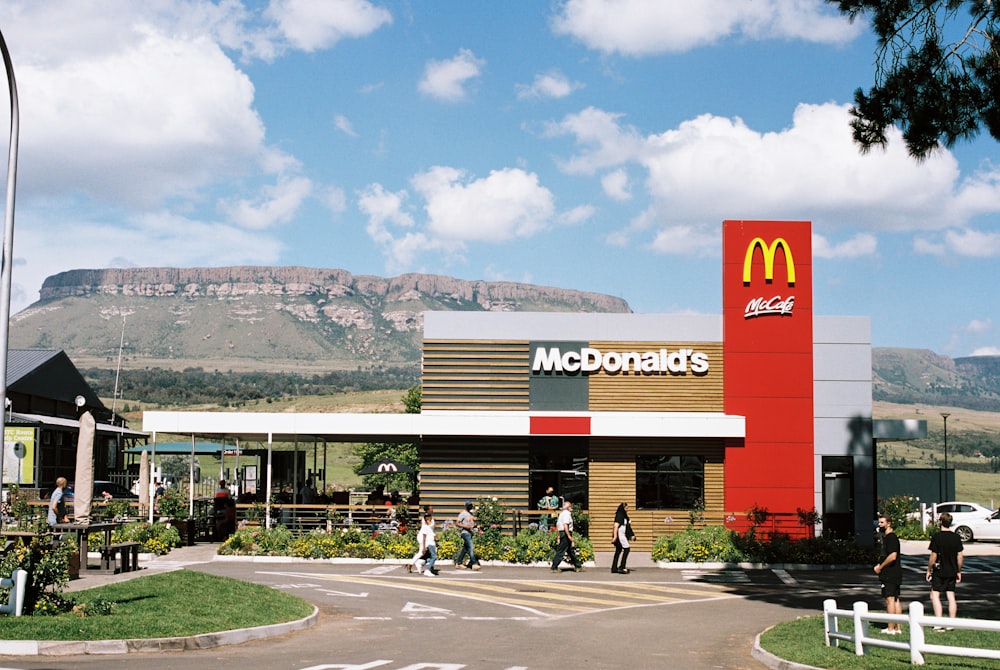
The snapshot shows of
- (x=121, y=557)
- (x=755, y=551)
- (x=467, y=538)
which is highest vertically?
(x=467, y=538)

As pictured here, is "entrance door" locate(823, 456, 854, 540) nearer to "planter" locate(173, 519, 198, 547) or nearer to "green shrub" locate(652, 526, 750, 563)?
"green shrub" locate(652, 526, 750, 563)

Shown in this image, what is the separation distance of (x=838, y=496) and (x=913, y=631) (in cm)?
2200

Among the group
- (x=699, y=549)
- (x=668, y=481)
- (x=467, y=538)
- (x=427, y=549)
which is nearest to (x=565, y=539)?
(x=467, y=538)

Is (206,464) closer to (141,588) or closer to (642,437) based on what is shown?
(642,437)

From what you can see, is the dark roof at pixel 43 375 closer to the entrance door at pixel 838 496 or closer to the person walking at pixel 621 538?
the person walking at pixel 621 538

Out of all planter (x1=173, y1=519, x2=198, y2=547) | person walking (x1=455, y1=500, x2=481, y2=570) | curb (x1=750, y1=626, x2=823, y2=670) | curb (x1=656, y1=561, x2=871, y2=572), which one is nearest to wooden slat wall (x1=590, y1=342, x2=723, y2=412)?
curb (x1=656, y1=561, x2=871, y2=572)

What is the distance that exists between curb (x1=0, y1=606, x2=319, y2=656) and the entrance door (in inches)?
847

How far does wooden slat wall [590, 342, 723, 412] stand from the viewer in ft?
108

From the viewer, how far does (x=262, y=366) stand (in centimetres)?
18088

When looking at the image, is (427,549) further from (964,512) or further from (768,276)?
(964,512)

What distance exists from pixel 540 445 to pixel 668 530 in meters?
4.27

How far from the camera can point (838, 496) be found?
3397 centimetres

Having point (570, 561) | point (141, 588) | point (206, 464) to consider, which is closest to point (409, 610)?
point (141, 588)

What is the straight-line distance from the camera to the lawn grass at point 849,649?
12.8 metres
